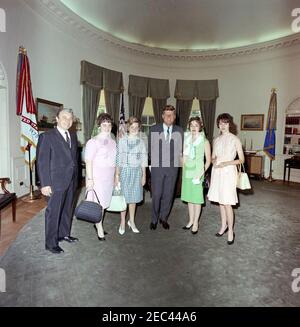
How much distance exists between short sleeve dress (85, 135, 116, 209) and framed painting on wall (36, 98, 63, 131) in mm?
3429

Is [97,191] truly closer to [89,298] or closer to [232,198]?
[89,298]

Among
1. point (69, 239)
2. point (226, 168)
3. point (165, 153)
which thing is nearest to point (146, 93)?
point (165, 153)

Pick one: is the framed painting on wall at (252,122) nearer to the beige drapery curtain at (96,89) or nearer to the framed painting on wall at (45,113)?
the beige drapery curtain at (96,89)

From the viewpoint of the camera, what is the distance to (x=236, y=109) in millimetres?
9242

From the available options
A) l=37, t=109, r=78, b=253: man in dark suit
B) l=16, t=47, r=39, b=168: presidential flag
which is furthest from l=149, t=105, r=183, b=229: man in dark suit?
l=16, t=47, r=39, b=168: presidential flag

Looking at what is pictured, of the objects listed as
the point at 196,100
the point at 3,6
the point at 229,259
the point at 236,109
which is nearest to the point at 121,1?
the point at 3,6

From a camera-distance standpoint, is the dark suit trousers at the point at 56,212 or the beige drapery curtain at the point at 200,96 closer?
the dark suit trousers at the point at 56,212

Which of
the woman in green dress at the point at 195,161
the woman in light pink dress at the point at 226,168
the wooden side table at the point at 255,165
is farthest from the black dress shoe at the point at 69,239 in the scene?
the wooden side table at the point at 255,165

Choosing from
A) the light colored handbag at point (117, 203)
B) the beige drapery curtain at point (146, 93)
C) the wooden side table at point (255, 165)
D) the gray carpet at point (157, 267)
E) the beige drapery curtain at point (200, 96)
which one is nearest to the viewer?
the gray carpet at point (157, 267)

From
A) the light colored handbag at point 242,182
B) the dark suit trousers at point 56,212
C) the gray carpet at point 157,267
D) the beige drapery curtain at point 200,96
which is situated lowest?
the gray carpet at point 157,267

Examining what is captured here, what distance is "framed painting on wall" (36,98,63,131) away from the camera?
19.0ft

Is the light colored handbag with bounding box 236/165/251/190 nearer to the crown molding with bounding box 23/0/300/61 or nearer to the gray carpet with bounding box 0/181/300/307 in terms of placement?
the gray carpet with bounding box 0/181/300/307

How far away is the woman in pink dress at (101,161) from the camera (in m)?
2.97

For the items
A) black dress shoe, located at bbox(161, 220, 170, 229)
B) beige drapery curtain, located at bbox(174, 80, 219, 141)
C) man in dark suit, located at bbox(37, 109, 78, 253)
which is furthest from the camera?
beige drapery curtain, located at bbox(174, 80, 219, 141)
